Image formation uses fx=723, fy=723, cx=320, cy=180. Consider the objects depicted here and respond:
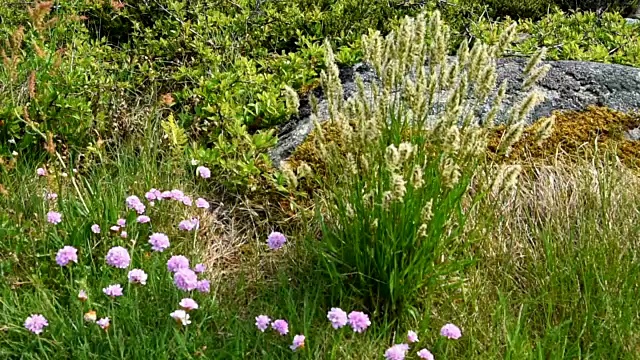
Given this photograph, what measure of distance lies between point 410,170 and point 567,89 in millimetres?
1855

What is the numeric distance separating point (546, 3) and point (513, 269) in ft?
13.4

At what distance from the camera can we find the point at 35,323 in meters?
2.17

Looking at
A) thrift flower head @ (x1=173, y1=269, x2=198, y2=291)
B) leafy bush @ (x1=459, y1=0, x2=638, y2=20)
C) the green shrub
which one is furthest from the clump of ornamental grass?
leafy bush @ (x1=459, y1=0, x2=638, y2=20)

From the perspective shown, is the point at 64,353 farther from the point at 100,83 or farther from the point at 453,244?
the point at 100,83

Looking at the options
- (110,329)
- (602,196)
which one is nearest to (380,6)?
(602,196)

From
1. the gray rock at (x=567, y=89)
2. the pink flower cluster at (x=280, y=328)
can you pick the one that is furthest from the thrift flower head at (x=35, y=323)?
the gray rock at (x=567, y=89)

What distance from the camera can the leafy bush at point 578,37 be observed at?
4457 mm

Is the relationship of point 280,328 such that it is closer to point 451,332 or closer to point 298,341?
point 298,341

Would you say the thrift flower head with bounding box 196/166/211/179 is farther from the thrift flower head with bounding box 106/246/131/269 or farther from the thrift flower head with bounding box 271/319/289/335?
the thrift flower head with bounding box 271/319/289/335

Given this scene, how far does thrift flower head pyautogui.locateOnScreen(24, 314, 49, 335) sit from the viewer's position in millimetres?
2160

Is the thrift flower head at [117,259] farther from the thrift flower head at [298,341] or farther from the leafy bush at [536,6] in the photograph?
the leafy bush at [536,6]

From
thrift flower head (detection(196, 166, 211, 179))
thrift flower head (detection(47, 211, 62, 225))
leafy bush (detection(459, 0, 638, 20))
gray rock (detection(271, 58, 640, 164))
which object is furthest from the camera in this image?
leafy bush (detection(459, 0, 638, 20))

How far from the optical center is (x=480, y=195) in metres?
2.52

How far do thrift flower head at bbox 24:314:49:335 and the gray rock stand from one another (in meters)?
1.73
